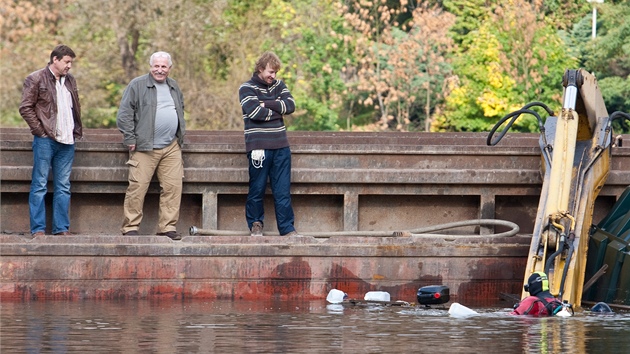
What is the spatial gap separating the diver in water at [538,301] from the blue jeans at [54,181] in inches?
182

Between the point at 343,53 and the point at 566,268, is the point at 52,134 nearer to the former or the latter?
the point at 566,268

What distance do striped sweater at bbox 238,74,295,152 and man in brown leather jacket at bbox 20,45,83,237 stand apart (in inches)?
67.5

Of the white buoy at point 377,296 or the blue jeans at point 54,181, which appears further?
the blue jeans at point 54,181

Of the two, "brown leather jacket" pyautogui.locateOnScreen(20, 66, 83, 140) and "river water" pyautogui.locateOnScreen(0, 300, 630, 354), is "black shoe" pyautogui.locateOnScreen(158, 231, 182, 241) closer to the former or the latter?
"river water" pyautogui.locateOnScreen(0, 300, 630, 354)

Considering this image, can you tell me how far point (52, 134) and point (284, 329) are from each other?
3.93 meters

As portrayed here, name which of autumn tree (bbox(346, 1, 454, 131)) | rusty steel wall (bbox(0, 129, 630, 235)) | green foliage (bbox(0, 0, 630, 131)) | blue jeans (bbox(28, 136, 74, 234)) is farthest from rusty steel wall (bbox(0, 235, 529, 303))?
autumn tree (bbox(346, 1, 454, 131))

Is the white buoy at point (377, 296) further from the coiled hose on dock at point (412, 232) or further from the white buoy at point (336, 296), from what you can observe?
the coiled hose on dock at point (412, 232)

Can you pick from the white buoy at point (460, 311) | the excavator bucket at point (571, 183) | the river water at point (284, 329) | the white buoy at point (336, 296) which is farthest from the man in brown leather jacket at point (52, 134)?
the excavator bucket at point (571, 183)

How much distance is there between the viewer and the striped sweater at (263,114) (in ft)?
47.6

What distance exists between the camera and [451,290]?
46.4 feet

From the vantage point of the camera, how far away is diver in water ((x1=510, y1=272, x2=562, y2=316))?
41.3 ft

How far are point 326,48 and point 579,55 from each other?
25.0 ft

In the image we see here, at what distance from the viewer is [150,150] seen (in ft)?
47.5

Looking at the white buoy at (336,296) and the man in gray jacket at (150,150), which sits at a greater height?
the man in gray jacket at (150,150)
